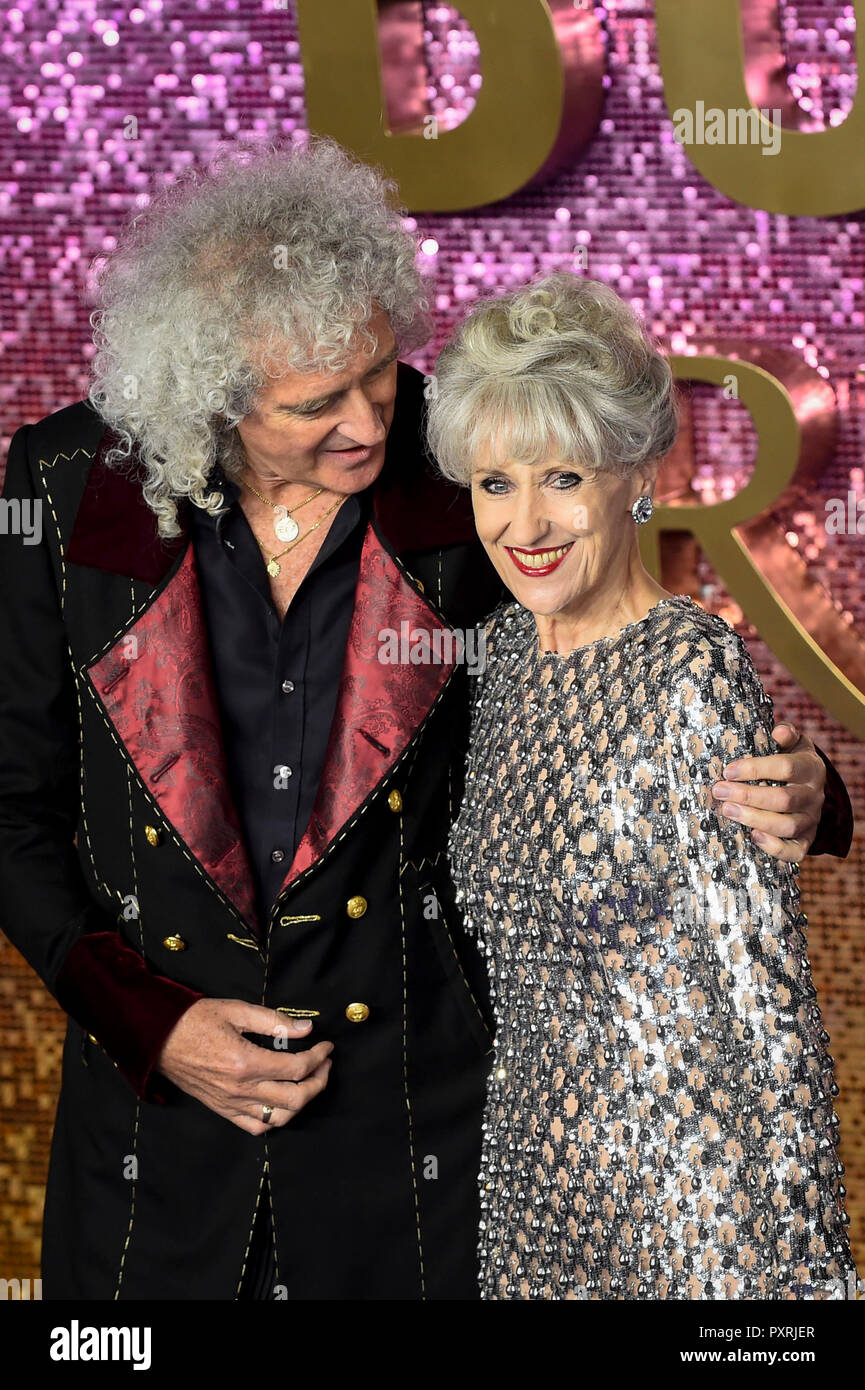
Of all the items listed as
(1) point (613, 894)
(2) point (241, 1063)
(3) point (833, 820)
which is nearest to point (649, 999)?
(1) point (613, 894)

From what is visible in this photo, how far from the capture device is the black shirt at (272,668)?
1.86 metres

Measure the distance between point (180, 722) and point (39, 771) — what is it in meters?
0.22

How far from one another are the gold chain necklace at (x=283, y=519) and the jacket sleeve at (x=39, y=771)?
250 mm

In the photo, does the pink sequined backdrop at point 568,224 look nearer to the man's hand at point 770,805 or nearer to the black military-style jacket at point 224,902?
the black military-style jacket at point 224,902

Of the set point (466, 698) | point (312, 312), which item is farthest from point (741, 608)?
point (312, 312)

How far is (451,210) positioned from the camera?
2812 millimetres

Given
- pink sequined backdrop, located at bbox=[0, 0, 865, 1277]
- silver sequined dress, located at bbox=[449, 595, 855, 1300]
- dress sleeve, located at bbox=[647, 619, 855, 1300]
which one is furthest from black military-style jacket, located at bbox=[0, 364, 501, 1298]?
pink sequined backdrop, located at bbox=[0, 0, 865, 1277]

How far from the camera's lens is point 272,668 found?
6.17 feet

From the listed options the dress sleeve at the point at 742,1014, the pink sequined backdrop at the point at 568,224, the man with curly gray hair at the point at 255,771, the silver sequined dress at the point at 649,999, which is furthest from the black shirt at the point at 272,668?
the pink sequined backdrop at the point at 568,224

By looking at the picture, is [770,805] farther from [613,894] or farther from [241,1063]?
[241,1063]

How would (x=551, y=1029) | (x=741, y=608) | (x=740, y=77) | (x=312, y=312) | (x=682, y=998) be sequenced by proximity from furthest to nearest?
(x=741, y=608) → (x=740, y=77) → (x=312, y=312) → (x=551, y=1029) → (x=682, y=998)

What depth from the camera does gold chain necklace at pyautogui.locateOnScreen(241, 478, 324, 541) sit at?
6.36ft
